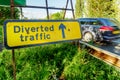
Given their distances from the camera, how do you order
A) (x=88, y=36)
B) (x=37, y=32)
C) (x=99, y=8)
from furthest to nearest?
1. (x=99, y=8)
2. (x=88, y=36)
3. (x=37, y=32)

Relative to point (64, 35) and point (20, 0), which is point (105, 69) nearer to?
point (64, 35)

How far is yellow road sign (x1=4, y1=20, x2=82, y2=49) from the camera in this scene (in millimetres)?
4285

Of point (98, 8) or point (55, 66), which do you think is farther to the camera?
point (98, 8)

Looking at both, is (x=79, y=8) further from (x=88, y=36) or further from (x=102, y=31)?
(x=88, y=36)

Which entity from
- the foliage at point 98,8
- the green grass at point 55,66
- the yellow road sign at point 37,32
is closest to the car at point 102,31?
the green grass at point 55,66

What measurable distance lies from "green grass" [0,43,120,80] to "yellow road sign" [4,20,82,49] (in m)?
0.71

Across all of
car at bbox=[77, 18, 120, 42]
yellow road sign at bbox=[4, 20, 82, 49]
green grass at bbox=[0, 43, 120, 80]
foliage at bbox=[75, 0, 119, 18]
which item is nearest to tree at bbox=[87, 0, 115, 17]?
foliage at bbox=[75, 0, 119, 18]

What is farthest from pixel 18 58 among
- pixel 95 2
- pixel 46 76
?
pixel 95 2

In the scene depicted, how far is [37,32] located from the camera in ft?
15.6

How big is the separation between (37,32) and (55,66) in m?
1.38

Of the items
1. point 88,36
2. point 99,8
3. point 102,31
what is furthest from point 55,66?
point 99,8

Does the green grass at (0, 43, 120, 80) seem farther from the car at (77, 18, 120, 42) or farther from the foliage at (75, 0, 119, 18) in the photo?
the foliage at (75, 0, 119, 18)

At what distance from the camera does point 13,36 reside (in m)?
4.30

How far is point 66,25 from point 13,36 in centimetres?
160
